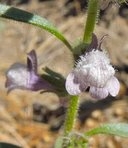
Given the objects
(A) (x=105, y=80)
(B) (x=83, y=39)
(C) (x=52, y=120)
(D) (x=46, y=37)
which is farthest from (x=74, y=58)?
(D) (x=46, y=37)

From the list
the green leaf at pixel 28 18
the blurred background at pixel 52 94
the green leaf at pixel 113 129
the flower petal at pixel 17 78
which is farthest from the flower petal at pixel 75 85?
the blurred background at pixel 52 94

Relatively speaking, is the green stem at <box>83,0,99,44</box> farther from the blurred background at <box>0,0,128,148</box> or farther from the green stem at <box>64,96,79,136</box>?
the blurred background at <box>0,0,128,148</box>

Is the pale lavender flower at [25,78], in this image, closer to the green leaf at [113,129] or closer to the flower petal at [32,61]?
the flower petal at [32,61]

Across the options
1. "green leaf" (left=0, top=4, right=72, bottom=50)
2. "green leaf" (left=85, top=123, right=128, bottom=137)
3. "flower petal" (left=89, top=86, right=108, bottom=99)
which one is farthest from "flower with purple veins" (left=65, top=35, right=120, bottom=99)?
"green leaf" (left=85, top=123, right=128, bottom=137)

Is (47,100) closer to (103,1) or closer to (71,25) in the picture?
(71,25)

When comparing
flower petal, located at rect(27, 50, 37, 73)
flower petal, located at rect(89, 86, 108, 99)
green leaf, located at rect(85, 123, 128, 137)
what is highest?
flower petal, located at rect(27, 50, 37, 73)

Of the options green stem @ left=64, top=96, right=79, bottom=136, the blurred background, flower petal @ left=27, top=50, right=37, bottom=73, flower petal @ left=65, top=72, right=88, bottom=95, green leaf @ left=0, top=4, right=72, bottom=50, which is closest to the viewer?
flower petal @ left=65, top=72, right=88, bottom=95

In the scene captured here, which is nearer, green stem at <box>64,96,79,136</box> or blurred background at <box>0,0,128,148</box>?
green stem at <box>64,96,79,136</box>
